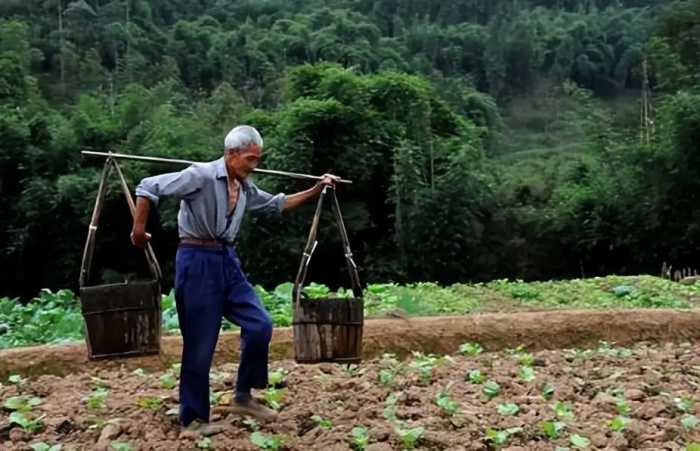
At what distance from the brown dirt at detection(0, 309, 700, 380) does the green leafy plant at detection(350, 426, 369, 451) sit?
3527 mm

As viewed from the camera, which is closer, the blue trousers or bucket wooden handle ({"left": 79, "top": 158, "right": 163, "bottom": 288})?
the blue trousers

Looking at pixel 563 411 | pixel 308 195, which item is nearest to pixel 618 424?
pixel 563 411

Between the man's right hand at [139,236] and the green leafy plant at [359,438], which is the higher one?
the man's right hand at [139,236]

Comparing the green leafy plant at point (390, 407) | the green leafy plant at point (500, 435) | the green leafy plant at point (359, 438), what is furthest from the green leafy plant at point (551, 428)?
the green leafy plant at point (359, 438)

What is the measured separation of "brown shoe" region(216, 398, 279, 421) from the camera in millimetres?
5168

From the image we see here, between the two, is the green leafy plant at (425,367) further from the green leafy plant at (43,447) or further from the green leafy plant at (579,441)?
the green leafy plant at (43,447)

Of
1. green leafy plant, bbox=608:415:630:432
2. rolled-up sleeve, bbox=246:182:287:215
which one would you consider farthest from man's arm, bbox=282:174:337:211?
green leafy plant, bbox=608:415:630:432

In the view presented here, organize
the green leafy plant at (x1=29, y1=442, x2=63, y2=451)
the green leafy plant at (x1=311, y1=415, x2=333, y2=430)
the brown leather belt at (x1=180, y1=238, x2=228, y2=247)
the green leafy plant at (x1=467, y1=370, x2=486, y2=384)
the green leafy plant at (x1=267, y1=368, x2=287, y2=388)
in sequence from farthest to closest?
the green leafy plant at (x1=467, y1=370, x2=486, y2=384) → the green leafy plant at (x1=267, y1=368, x2=287, y2=388) → the green leafy plant at (x1=311, y1=415, x2=333, y2=430) → the brown leather belt at (x1=180, y1=238, x2=228, y2=247) → the green leafy plant at (x1=29, y1=442, x2=63, y2=451)

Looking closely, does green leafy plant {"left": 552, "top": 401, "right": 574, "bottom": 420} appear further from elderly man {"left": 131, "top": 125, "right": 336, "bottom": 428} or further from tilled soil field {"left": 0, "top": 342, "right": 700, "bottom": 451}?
elderly man {"left": 131, "top": 125, "right": 336, "bottom": 428}

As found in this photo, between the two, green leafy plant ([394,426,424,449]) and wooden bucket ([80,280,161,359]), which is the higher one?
wooden bucket ([80,280,161,359])

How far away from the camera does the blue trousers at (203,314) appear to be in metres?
4.89

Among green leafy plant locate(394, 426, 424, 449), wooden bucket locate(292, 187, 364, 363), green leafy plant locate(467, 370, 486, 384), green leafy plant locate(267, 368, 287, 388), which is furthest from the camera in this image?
green leafy plant locate(467, 370, 486, 384)

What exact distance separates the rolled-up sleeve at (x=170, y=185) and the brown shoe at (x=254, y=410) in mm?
1147

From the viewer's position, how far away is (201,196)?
16.0 ft
